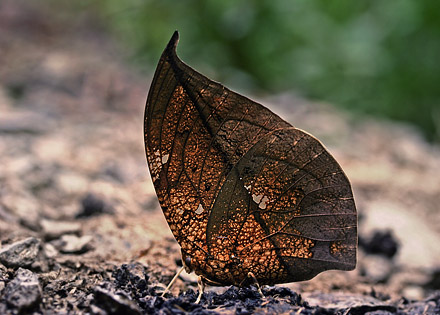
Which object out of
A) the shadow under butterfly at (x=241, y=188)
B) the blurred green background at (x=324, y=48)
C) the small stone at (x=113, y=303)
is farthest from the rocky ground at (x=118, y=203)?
the blurred green background at (x=324, y=48)

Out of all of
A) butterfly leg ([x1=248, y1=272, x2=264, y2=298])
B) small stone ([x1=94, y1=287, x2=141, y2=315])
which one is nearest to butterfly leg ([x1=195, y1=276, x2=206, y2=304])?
butterfly leg ([x1=248, y1=272, x2=264, y2=298])

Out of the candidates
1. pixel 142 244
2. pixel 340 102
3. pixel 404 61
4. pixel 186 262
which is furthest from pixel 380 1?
pixel 186 262

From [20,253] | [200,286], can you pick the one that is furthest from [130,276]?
[20,253]

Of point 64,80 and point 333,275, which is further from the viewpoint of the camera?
point 64,80

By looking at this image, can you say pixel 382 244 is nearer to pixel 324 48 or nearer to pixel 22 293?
pixel 22 293

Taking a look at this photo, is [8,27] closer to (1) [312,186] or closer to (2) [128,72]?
(2) [128,72]

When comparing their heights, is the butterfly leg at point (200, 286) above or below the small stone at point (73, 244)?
below

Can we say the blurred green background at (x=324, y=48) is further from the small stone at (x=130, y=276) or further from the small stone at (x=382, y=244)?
the small stone at (x=130, y=276)
